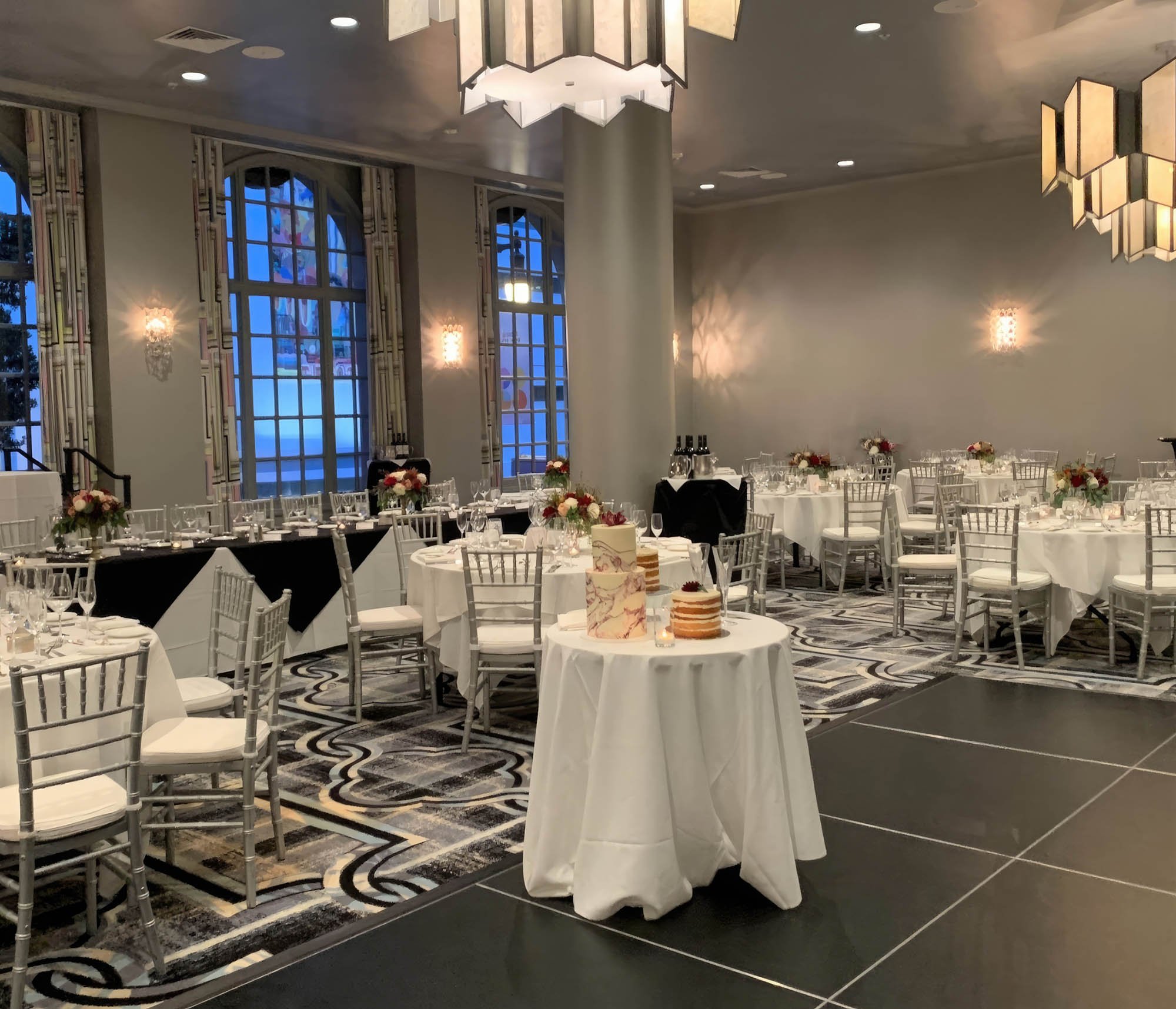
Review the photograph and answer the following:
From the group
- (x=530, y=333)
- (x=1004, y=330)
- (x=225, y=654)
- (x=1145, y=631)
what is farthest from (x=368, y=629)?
(x=1004, y=330)

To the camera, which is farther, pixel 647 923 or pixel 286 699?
pixel 286 699

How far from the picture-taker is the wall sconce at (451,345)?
14039mm

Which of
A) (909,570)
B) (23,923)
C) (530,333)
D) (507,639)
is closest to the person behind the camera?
(23,923)

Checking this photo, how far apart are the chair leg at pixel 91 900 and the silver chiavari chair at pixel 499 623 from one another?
213 cm

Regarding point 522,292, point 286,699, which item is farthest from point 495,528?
point 522,292

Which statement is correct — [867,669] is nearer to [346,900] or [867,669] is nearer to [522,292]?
[346,900]

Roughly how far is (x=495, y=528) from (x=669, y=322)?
13.0 feet

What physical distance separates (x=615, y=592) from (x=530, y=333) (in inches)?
491

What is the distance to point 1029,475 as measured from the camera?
41.4 ft

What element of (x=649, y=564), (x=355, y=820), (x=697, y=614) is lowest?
(x=355, y=820)

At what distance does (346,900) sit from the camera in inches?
157

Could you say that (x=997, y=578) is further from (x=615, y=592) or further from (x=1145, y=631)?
(x=615, y=592)

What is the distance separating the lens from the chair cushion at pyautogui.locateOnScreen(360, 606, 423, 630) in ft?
21.4

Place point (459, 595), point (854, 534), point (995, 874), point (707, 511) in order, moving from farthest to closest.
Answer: point (854, 534) → point (707, 511) → point (459, 595) → point (995, 874)
